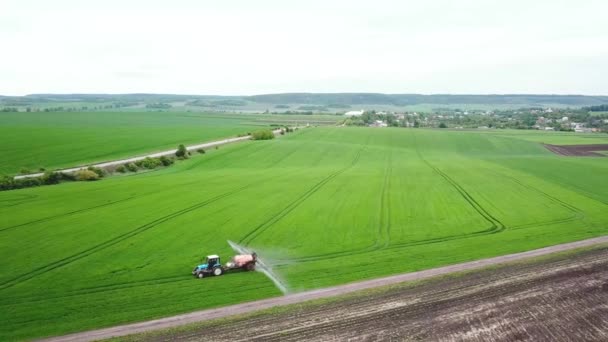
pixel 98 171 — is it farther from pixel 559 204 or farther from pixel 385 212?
pixel 559 204

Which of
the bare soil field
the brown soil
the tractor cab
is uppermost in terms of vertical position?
the tractor cab

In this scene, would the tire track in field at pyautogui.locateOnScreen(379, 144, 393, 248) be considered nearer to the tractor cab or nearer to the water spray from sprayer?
the water spray from sprayer

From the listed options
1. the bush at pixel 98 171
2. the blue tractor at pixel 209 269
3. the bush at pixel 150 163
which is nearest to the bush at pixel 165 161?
the bush at pixel 150 163

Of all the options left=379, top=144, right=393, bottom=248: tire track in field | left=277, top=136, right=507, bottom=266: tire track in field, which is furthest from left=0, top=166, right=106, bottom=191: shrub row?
left=277, top=136, right=507, bottom=266: tire track in field

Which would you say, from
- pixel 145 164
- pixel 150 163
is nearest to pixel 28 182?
pixel 145 164

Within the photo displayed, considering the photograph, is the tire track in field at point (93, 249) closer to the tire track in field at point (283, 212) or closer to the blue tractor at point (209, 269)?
the tire track in field at point (283, 212)

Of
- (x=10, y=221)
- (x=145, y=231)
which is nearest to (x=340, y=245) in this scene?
(x=145, y=231)

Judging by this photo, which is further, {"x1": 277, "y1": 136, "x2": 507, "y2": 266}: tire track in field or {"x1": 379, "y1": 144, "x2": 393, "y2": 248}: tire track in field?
{"x1": 379, "y1": 144, "x2": 393, "y2": 248}: tire track in field
